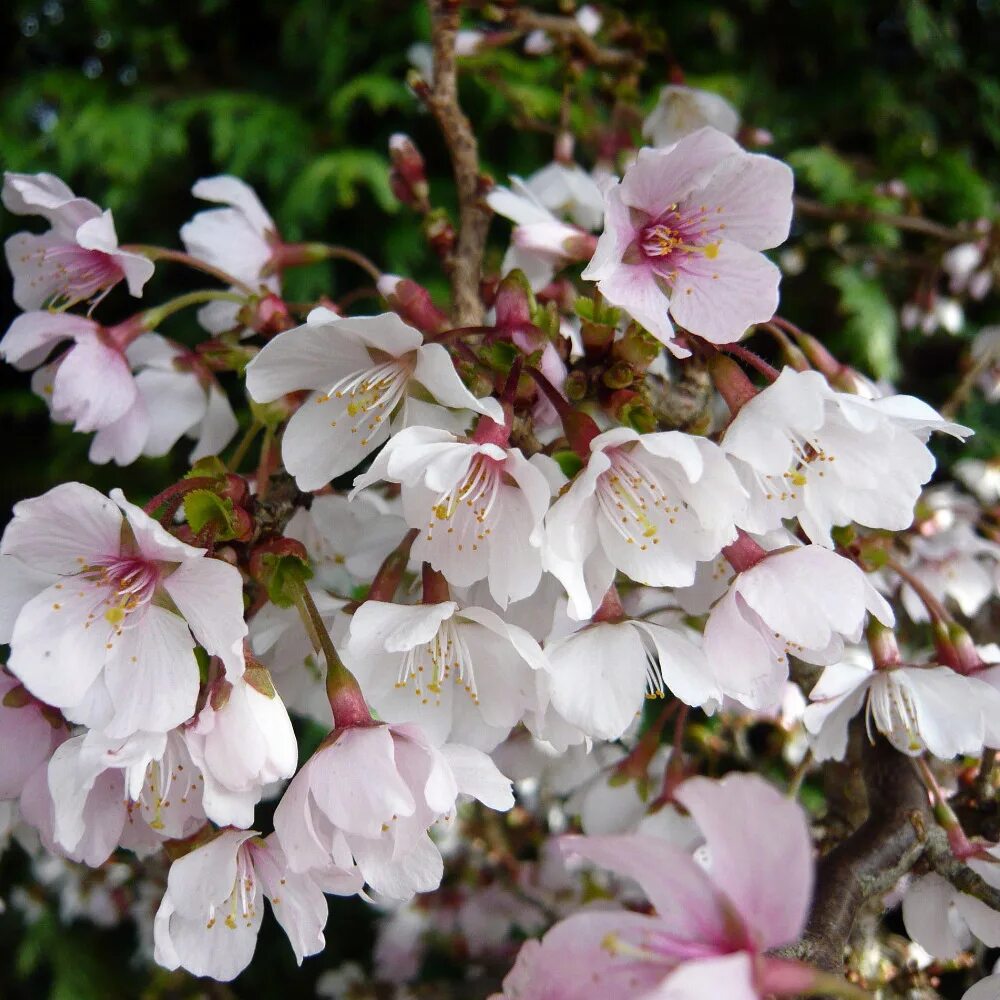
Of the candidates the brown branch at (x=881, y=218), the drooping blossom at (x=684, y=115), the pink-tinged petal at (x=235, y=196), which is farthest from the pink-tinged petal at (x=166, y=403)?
the brown branch at (x=881, y=218)

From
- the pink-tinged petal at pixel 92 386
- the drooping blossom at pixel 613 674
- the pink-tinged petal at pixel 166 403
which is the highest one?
the pink-tinged petal at pixel 92 386

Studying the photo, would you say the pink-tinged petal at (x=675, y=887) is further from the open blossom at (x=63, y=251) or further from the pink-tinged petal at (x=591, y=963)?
the open blossom at (x=63, y=251)

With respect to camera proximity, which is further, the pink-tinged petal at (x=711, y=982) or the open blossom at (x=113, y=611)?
the open blossom at (x=113, y=611)

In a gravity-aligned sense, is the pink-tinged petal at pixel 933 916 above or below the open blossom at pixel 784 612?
below

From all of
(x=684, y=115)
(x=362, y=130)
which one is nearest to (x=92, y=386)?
(x=684, y=115)

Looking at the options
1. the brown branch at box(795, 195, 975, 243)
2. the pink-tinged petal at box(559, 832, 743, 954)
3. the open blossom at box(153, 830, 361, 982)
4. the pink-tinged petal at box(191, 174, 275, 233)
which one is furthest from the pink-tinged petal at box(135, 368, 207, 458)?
the brown branch at box(795, 195, 975, 243)

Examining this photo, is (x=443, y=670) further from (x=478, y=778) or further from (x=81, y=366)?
(x=81, y=366)

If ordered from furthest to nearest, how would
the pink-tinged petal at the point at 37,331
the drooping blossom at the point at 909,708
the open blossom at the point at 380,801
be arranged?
the pink-tinged petal at the point at 37,331
the drooping blossom at the point at 909,708
the open blossom at the point at 380,801
